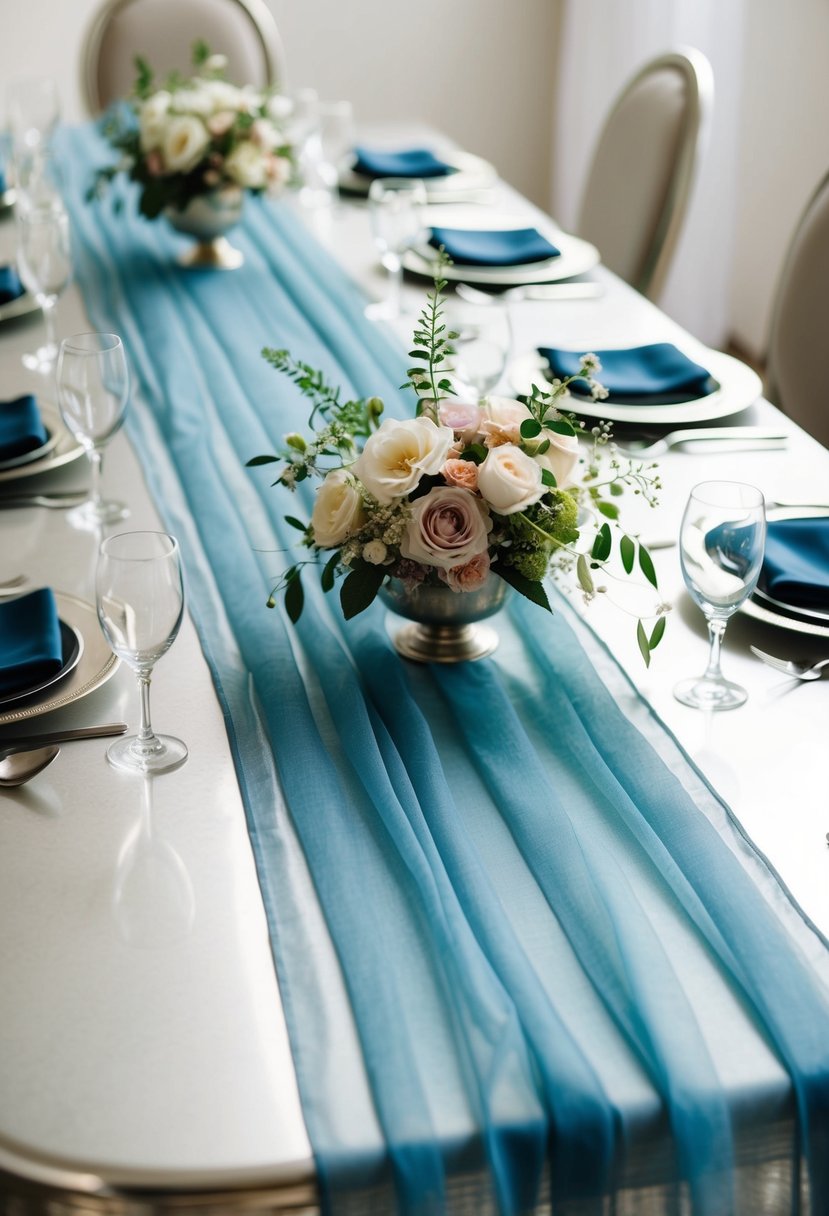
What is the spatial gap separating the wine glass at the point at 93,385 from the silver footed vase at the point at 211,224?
96 centimetres

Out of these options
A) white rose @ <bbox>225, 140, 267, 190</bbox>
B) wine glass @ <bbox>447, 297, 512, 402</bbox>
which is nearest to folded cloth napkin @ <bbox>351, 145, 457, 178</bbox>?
white rose @ <bbox>225, 140, 267, 190</bbox>

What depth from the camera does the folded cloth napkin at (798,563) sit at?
4.27 feet

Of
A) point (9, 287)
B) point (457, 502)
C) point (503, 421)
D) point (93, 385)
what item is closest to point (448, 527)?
point (457, 502)

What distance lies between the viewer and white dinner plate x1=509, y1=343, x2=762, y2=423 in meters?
1.75

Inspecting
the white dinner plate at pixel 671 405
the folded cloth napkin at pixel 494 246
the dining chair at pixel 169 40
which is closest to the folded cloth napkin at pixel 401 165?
the folded cloth napkin at pixel 494 246

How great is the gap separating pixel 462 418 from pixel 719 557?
0.84 ft

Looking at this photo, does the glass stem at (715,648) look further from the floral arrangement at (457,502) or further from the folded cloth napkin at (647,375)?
the folded cloth napkin at (647,375)

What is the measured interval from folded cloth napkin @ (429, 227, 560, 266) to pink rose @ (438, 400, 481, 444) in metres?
1.16

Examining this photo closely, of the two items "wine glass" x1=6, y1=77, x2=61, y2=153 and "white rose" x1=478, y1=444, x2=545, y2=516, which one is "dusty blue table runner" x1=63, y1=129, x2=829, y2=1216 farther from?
"wine glass" x1=6, y1=77, x2=61, y2=153

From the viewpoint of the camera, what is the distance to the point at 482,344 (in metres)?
1.66

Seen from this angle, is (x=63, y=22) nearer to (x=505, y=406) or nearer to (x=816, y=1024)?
(x=505, y=406)

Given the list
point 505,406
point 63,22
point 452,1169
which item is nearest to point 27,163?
point 505,406

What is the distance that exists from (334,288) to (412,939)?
1567mm

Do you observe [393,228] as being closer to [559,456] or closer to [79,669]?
[559,456]
